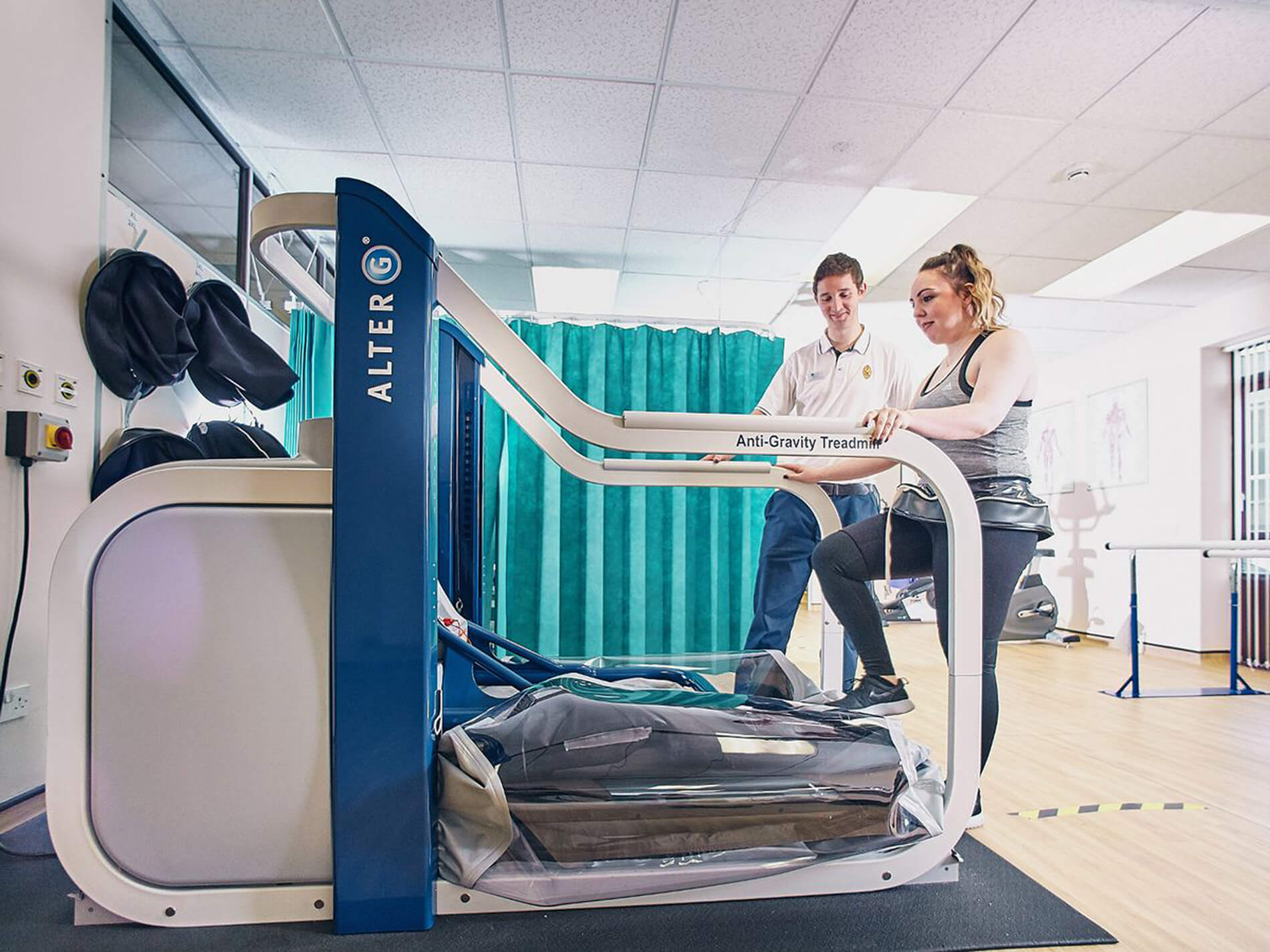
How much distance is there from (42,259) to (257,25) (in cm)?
100

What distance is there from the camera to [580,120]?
107 inches

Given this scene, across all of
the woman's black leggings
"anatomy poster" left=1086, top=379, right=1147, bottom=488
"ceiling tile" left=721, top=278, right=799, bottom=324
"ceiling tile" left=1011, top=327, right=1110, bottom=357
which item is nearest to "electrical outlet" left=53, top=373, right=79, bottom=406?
the woman's black leggings

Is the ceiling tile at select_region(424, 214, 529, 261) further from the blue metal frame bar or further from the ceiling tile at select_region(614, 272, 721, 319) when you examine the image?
the blue metal frame bar

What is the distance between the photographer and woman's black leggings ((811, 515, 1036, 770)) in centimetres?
145

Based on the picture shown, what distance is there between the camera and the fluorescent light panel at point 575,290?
409 centimetres

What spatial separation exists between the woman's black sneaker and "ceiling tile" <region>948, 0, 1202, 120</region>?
6.44ft

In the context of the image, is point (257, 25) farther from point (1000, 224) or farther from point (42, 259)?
point (1000, 224)

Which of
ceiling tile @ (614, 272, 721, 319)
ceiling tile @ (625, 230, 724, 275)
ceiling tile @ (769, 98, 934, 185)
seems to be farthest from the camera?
ceiling tile @ (614, 272, 721, 319)

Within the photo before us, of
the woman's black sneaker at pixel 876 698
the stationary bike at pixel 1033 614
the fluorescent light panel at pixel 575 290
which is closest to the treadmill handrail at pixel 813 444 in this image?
the woman's black sneaker at pixel 876 698

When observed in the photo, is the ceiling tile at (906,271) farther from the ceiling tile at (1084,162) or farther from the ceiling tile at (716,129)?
the ceiling tile at (716,129)

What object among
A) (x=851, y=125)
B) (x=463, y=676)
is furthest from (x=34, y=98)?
(x=851, y=125)

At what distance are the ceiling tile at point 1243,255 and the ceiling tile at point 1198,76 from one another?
4.32ft

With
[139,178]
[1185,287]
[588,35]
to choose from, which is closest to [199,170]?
[139,178]

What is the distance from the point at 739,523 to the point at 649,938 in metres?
2.65
